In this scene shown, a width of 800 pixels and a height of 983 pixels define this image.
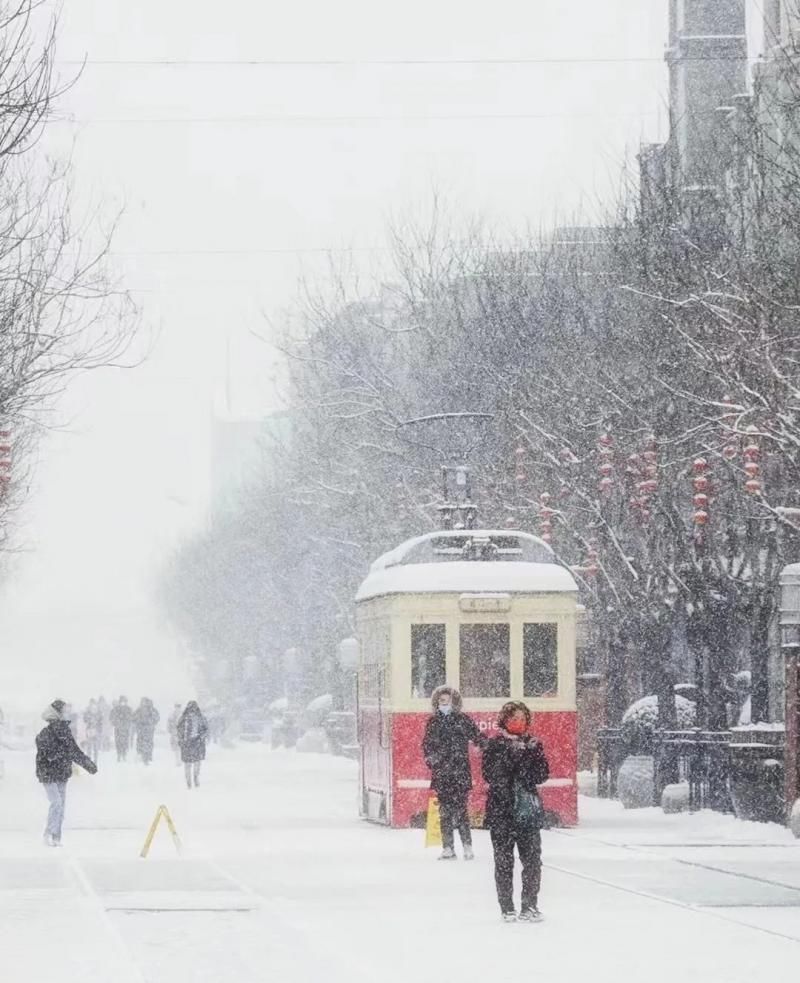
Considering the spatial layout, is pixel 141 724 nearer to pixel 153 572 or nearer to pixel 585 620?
pixel 585 620

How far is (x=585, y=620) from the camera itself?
42625 millimetres

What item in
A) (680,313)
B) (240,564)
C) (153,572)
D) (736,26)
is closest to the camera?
(680,313)

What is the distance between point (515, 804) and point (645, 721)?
802 inches

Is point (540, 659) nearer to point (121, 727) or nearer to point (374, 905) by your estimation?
point (374, 905)

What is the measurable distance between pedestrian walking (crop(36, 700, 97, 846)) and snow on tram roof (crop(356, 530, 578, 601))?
13.4ft

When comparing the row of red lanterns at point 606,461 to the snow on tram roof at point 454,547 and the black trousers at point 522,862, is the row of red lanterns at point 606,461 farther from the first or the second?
the black trousers at point 522,862

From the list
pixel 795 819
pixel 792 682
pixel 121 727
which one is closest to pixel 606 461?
pixel 792 682

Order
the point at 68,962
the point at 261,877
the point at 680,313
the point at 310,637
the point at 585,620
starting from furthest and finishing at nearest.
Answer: the point at 310,637 < the point at 585,620 < the point at 680,313 < the point at 261,877 < the point at 68,962

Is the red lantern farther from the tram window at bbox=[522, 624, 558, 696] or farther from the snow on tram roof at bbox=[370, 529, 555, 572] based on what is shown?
the tram window at bbox=[522, 624, 558, 696]

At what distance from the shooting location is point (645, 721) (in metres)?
37.6

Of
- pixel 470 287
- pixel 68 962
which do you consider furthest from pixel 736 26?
pixel 68 962

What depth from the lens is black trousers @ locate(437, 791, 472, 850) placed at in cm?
2428

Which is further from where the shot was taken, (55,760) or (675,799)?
(675,799)

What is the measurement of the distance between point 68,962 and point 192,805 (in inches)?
940
